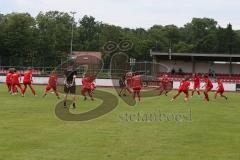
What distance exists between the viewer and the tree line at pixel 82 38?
3394 inches

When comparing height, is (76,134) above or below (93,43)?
below

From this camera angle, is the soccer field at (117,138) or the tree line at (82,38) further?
the tree line at (82,38)

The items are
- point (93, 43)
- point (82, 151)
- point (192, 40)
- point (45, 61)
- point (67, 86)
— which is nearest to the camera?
point (82, 151)

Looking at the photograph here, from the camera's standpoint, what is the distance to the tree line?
86200 millimetres

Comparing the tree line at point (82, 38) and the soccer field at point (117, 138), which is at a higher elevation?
the tree line at point (82, 38)

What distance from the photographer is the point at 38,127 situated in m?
14.8

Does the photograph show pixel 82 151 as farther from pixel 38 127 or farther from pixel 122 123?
pixel 122 123

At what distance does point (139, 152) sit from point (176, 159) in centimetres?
101

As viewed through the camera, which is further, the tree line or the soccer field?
the tree line

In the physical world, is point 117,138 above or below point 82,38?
below

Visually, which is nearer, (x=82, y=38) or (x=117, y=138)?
(x=117, y=138)

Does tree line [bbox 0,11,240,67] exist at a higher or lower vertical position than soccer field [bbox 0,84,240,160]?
higher

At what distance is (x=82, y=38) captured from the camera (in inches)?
5428

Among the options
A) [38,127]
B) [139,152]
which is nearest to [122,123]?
[38,127]
